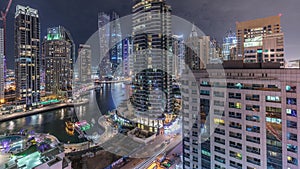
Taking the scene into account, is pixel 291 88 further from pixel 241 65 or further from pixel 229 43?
pixel 229 43

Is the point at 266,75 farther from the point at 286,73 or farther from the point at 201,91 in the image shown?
the point at 201,91

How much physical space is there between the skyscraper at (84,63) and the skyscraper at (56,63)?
9.26 meters

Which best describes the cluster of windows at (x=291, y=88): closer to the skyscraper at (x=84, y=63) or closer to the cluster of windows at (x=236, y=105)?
the cluster of windows at (x=236, y=105)

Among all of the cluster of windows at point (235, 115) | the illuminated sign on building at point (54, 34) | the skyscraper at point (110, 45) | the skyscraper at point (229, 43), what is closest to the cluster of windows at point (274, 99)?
the cluster of windows at point (235, 115)

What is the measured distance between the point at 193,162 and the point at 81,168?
10.7 feet

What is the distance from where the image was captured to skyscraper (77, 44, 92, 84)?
33906 millimetres

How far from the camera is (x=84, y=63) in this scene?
34625 millimetres

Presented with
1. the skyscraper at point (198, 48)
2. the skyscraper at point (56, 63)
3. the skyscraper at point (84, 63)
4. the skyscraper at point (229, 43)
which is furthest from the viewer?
the skyscraper at point (84, 63)

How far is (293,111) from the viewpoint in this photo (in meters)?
3.15

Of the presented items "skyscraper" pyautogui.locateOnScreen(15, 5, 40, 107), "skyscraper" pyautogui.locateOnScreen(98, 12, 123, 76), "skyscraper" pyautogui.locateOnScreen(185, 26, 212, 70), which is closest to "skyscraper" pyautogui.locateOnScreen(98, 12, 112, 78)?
"skyscraper" pyautogui.locateOnScreen(98, 12, 123, 76)

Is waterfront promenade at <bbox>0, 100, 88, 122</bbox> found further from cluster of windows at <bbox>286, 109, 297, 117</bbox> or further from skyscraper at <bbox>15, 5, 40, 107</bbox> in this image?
cluster of windows at <bbox>286, 109, 297, 117</bbox>

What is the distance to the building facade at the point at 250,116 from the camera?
3205mm

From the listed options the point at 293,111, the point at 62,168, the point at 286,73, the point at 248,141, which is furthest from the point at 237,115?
the point at 62,168

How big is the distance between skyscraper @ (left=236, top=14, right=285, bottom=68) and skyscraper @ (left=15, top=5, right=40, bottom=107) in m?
18.8
